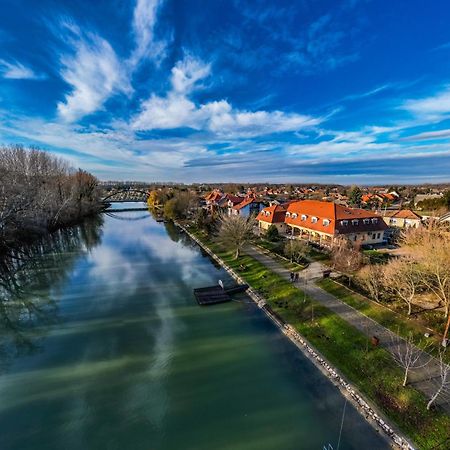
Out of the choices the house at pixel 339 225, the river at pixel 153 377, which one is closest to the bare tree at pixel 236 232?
the river at pixel 153 377

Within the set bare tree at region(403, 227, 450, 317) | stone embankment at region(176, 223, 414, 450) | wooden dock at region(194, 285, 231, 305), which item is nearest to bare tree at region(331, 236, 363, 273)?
bare tree at region(403, 227, 450, 317)

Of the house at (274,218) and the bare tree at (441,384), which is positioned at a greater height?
the house at (274,218)

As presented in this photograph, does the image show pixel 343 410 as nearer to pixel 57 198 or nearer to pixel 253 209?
pixel 253 209

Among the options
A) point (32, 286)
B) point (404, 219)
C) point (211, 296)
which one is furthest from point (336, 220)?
point (32, 286)

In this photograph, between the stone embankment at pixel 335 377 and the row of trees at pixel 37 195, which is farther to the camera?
the row of trees at pixel 37 195

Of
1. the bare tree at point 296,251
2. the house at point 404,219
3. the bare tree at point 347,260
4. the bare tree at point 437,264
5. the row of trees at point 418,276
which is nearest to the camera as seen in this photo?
the bare tree at point 437,264

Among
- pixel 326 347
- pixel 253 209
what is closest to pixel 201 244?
pixel 253 209

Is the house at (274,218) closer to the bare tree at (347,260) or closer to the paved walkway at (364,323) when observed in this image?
the paved walkway at (364,323)

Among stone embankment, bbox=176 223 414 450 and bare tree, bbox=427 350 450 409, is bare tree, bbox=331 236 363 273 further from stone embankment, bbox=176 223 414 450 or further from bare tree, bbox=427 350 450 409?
bare tree, bbox=427 350 450 409
